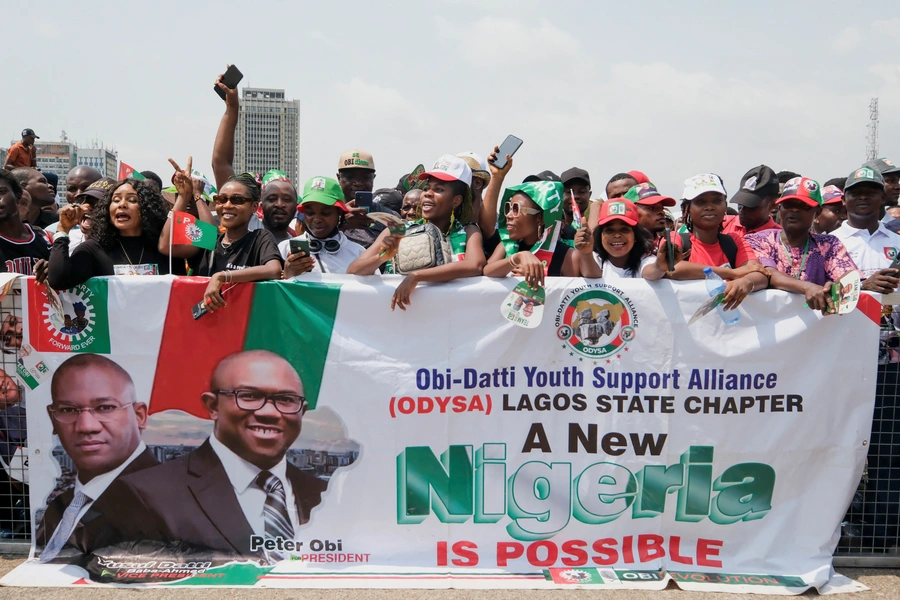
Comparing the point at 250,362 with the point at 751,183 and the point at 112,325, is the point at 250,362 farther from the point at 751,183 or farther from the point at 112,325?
the point at 751,183

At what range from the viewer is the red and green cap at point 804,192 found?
4.67m

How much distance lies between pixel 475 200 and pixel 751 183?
90.6 inches

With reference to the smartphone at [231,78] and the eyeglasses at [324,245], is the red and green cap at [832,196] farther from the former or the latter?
the smartphone at [231,78]

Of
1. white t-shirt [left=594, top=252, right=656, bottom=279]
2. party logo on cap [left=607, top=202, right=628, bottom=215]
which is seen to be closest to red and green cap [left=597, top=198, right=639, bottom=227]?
party logo on cap [left=607, top=202, right=628, bottom=215]

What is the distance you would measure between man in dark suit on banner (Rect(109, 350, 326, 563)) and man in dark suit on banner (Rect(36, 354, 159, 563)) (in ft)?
0.88

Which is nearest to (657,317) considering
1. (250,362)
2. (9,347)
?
(250,362)

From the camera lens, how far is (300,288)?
435 centimetres

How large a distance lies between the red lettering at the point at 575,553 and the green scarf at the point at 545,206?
1.67 m

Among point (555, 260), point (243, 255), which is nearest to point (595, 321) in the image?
point (555, 260)

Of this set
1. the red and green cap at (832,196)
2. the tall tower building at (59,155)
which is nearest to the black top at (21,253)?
the red and green cap at (832,196)

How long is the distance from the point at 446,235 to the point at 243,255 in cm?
122

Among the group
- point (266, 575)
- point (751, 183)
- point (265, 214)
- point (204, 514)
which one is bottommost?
point (266, 575)

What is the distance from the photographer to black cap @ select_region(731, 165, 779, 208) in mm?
5816

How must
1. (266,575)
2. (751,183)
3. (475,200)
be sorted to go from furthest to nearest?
1. (751,183)
2. (475,200)
3. (266,575)
